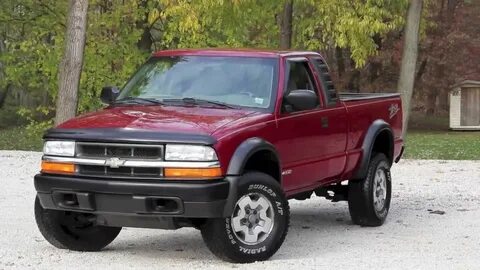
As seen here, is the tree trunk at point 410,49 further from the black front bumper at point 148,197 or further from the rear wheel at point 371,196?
the black front bumper at point 148,197

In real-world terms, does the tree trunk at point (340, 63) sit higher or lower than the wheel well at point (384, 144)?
higher

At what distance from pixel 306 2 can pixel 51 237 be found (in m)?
14.1

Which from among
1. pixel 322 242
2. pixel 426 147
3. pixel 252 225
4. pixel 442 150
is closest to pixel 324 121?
pixel 322 242

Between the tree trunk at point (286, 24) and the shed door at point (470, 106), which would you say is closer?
the tree trunk at point (286, 24)

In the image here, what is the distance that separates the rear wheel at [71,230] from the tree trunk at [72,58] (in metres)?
9.14

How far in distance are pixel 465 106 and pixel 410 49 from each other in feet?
61.1

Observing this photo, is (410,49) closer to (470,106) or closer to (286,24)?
(286,24)

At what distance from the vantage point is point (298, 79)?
346 inches

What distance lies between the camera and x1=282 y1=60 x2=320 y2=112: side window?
27.8ft

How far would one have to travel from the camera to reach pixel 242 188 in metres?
7.32

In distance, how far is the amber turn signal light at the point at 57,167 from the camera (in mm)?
7465

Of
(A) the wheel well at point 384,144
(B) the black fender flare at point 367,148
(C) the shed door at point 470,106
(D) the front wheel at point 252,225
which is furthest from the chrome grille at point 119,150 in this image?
(C) the shed door at point 470,106

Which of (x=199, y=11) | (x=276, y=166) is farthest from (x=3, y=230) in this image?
(x=199, y=11)

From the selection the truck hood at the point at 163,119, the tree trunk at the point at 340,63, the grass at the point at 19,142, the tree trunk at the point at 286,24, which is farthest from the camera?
the tree trunk at the point at 340,63
